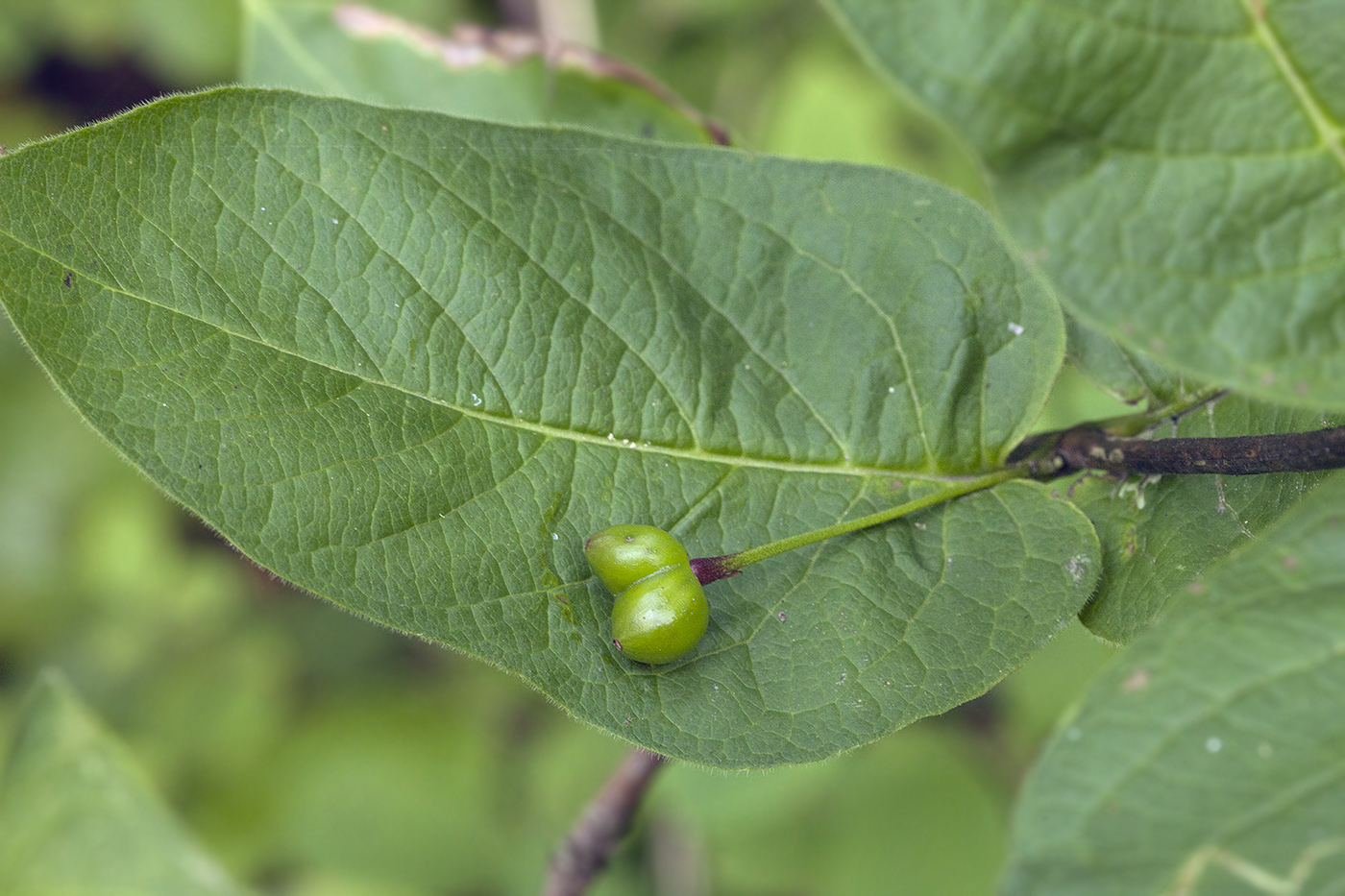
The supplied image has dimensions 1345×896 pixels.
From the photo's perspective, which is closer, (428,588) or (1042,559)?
(428,588)

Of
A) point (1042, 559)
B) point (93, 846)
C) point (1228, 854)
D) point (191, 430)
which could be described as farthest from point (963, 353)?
point (93, 846)

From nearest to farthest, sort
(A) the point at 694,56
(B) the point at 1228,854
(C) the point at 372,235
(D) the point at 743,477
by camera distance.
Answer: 1. (B) the point at 1228,854
2. (C) the point at 372,235
3. (D) the point at 743,477
4. (A) the point at 694,56

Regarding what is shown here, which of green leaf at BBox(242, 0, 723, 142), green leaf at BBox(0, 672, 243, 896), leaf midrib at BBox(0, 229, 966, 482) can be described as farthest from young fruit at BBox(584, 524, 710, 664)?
green leaf at BBox(0, 672, 243, 896)

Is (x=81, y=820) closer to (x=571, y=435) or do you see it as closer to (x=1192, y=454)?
(x=571, y=435)

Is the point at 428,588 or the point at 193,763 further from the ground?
the point at 428,588

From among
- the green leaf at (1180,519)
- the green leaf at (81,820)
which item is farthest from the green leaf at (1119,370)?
the green leaf at (81,820)

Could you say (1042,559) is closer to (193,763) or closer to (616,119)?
(616,119)
